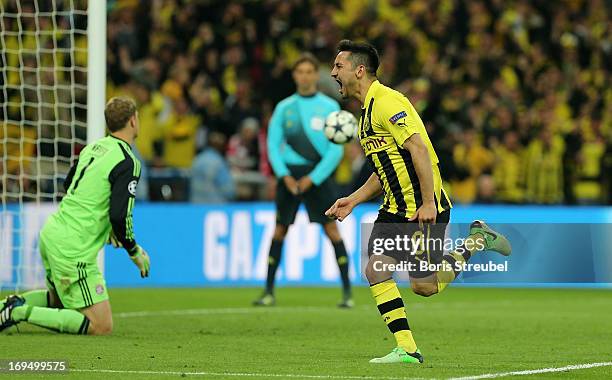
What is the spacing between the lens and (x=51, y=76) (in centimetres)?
1542

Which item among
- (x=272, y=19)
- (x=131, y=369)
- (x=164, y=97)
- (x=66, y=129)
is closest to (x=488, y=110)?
(x=272, y=19)

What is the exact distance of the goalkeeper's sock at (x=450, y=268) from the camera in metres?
7.90

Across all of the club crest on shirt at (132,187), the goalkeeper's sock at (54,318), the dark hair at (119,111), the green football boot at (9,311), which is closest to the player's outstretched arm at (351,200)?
the club crest on shirt at (132,187)

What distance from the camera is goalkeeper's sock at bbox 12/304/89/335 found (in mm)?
9469

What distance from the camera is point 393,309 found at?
25.8 ft

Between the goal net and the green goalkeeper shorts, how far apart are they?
350 centimetres

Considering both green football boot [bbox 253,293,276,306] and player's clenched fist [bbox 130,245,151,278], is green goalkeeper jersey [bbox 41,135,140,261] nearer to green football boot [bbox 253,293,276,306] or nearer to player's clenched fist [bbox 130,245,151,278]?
player's clenched fist [bbox 130,245,151,278]

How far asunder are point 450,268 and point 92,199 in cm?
314

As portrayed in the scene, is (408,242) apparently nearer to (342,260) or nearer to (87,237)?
(87,237)

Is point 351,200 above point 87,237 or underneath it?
above

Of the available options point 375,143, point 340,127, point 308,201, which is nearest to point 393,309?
point 375,143

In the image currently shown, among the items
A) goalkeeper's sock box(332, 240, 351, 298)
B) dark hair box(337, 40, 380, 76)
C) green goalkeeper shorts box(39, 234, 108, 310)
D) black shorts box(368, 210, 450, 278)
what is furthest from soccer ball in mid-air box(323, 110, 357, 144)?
black shorts box(368, 210, 450, 278)

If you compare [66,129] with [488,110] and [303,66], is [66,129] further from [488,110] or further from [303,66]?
[488,110]

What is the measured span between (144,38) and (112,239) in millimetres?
12066
